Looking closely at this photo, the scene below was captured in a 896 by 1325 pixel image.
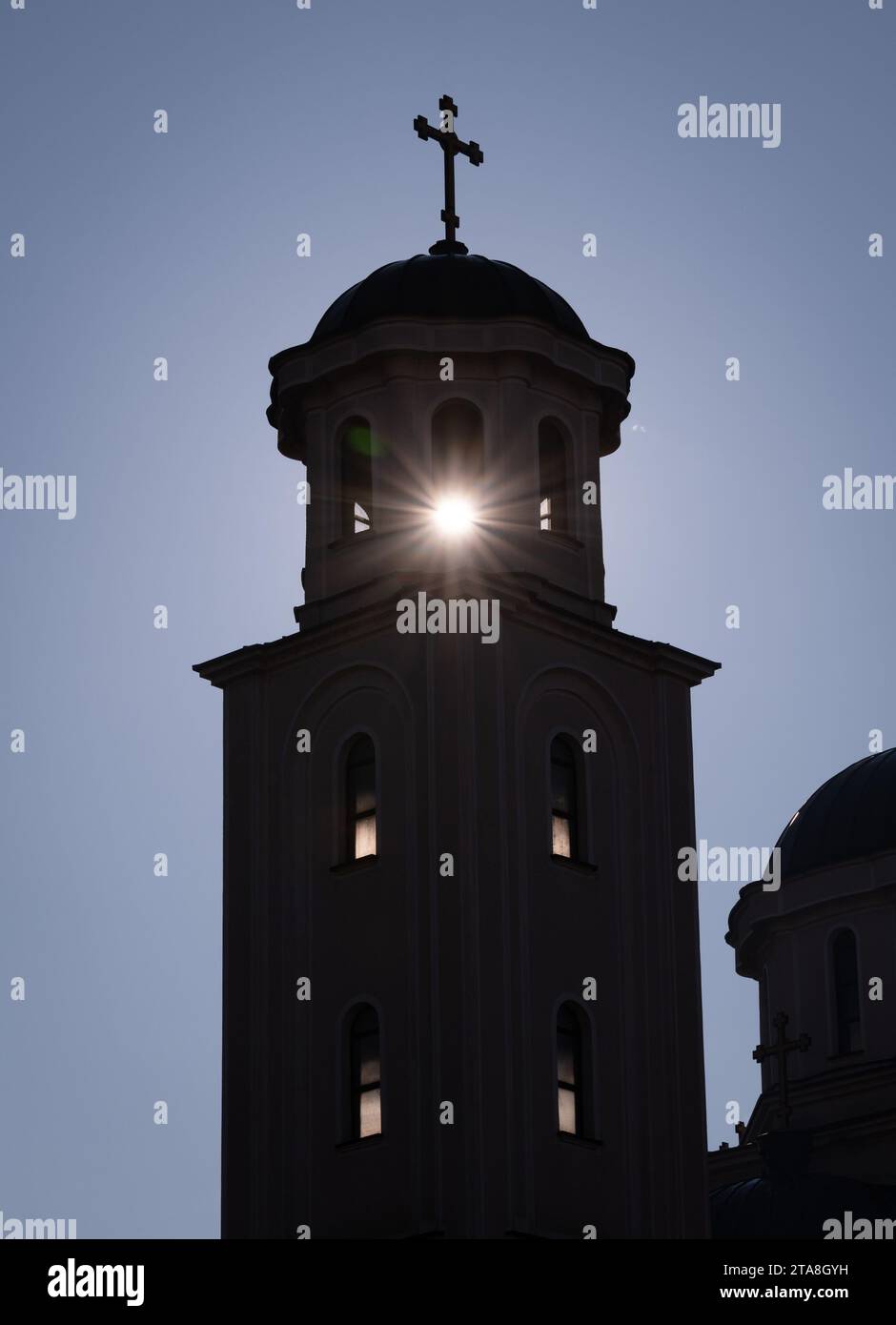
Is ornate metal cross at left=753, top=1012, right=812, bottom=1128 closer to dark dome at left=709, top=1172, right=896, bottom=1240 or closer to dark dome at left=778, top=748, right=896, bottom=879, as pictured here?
dark dome at left=709, top=1172, right=896, bottom=1240

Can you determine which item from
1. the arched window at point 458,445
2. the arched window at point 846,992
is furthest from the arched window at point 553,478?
the arched window at point 846,992

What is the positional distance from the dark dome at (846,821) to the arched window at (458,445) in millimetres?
16281

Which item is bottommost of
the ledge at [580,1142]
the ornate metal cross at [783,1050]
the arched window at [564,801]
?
the ledge at [580,1142]

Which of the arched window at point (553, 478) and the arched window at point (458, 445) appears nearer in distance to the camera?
the arched window at point (458, 445)

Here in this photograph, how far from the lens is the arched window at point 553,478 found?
41.8 meters

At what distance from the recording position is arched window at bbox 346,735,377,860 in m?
39.4

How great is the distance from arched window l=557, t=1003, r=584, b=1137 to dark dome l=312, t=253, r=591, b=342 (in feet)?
29.6

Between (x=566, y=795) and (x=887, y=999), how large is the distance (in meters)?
16.2

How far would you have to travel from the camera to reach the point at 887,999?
5453 centimetres

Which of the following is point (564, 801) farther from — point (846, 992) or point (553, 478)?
point (846, 992)

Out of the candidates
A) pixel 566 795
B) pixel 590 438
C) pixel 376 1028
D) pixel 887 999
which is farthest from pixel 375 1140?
pixel 887 999

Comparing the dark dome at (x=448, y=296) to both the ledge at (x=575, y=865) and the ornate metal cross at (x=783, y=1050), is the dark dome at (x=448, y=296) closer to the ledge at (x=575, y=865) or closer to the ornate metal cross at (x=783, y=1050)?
the ledge at (x=575, y=865)
